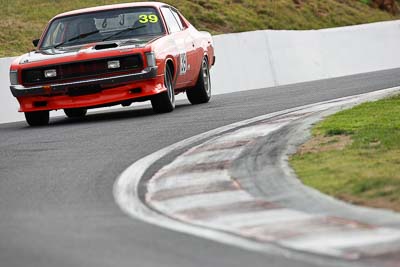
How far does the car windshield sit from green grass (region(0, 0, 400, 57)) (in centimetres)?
1189

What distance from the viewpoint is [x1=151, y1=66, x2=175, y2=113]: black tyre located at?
15.8m

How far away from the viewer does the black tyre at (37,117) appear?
15.9m

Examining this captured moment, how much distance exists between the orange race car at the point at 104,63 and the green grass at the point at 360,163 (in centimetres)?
312

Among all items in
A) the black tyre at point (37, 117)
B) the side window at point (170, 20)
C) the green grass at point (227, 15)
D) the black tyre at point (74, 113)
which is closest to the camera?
the black tyre at point (37, 117)

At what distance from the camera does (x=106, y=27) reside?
16328 mm

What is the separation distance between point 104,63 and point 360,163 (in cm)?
676

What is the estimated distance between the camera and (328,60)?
1053 inches

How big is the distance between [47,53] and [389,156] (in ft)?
24.4

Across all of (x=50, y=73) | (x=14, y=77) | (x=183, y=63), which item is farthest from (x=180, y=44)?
(x=14, y=77)

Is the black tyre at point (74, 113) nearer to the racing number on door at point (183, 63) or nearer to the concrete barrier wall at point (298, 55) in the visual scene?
the racing number on door at point (183, 63)

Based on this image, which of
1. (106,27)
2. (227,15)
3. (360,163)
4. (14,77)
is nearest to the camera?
(360,163)

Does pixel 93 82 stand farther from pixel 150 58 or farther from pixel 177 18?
pixel 177 18

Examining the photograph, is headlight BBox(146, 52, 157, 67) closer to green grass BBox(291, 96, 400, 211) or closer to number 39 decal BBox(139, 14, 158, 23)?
number 39 decal BBox(139, 14, 158, 23)

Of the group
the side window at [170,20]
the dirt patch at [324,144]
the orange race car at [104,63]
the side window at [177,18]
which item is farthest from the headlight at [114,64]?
the dirt patch at [324,144]
